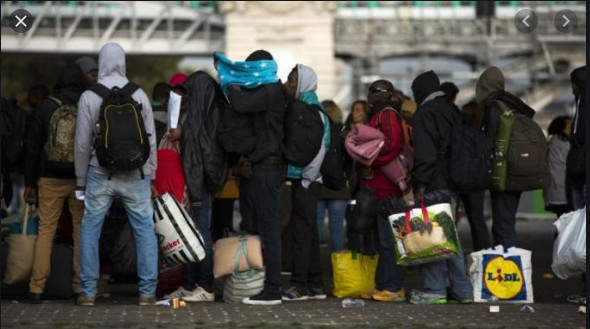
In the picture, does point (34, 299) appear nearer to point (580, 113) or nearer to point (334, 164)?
point (334, 164)

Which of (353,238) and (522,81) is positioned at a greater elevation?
(522,81)

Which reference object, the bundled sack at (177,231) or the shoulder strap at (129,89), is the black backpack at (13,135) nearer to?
the bundled sack at (177,231)

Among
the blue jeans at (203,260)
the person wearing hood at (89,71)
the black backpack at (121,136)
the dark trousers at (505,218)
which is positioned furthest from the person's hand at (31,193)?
the dark trousers at (505,218)

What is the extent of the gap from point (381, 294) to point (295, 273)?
0.71 meters

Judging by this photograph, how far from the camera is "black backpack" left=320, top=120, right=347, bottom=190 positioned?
41.4 ft

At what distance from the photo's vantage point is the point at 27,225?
12.4 meters

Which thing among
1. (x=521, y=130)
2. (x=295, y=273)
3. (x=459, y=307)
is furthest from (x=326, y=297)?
(x=521, y=130)

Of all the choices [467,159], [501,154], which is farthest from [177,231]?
[501,154]

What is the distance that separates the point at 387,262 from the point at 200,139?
1.80 meters

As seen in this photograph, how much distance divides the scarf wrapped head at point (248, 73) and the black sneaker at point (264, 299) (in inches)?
62.9

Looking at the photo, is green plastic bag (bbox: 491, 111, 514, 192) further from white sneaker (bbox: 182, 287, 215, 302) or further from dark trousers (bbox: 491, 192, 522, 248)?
white sneaker (bbox: 182, 287, 215, 302)

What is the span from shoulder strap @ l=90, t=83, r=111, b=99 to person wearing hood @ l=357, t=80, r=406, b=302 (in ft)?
7.47

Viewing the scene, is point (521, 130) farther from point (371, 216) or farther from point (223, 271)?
point (223, 271)

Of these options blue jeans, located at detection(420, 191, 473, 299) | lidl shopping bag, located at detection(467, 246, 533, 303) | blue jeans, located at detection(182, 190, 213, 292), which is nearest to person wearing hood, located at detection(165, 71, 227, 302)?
blue jeans, located at detection(182, 190, 213, 292)
